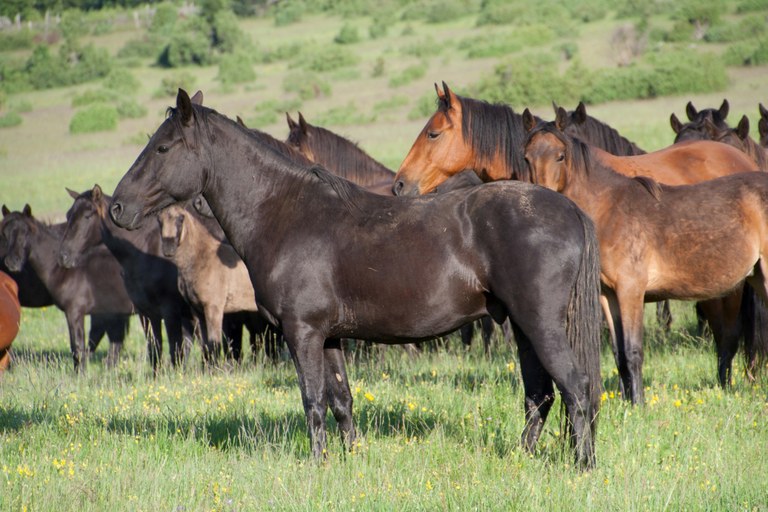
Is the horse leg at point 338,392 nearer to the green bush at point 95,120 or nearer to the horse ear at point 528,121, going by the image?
the horse ear at point 528,121

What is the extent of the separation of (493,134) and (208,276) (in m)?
3.66

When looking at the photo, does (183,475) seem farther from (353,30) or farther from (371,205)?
(353,30)

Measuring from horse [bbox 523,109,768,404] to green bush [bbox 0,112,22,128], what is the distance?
3651 cm

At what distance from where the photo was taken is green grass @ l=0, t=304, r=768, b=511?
4816mm

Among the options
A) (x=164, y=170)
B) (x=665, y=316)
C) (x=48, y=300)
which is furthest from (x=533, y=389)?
(x=48, y=300)

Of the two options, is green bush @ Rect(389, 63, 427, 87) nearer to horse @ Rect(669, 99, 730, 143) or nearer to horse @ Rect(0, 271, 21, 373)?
horse @ Rect(669, 99, 730, 143)

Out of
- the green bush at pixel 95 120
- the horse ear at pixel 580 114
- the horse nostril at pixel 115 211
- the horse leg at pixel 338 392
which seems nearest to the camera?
the horse nostril at pixel 115 211

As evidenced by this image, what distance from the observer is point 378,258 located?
5.32 metres

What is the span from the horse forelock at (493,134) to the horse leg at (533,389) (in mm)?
2998

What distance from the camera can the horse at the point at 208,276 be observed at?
395 inches

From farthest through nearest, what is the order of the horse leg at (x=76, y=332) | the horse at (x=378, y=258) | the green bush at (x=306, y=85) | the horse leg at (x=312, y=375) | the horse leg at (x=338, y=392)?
the green bush at (x=306, y=85) → the horse leg at (x=76, y=332) → the horse leg at (x=338, y=392) → the horse leg at (x=312, y=375) → the horse at (x=378, y=258)

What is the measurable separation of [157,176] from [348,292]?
1390 mm

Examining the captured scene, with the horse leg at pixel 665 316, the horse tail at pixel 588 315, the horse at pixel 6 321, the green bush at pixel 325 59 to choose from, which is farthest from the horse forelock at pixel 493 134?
the green bush at pixel 325 59

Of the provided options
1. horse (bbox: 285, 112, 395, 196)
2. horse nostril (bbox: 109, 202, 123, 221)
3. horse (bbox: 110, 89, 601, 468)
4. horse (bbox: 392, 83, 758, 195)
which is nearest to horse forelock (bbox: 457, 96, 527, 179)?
horse (bbox: 392, 83, 758, 195)
